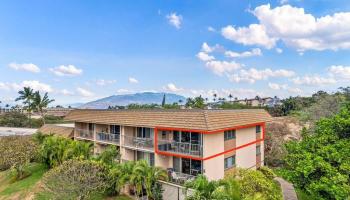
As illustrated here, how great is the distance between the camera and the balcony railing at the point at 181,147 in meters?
20.5

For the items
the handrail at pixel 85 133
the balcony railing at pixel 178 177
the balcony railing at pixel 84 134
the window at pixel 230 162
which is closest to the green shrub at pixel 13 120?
the balcony railing at pixel 84 134

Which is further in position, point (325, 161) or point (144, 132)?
point (144, 132)

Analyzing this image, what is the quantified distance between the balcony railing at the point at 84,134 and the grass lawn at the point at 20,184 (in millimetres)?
5264

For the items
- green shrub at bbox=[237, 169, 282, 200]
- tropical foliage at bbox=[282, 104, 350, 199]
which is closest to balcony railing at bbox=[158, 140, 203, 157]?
green shrub at bbox=[237, 169, 282, 200]

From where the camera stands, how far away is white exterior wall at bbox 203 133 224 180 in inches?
803

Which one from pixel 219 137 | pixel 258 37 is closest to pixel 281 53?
pixel 258 37

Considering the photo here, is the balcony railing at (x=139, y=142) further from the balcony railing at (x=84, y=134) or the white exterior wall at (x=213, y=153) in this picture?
the balcony railing at (x=84, y=134)

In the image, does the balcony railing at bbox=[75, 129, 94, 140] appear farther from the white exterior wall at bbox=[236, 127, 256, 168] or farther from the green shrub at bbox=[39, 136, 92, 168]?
the white exterior wall at bbox=[236, 127, 256, 168]

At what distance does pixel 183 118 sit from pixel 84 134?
17.0m

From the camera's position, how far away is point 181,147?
21.7 meters

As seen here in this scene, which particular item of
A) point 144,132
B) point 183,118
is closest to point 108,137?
point 144,132

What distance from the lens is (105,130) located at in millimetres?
30750

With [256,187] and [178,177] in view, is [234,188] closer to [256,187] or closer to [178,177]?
[256,187]

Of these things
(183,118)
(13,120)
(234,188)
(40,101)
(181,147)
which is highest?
(40,101)
